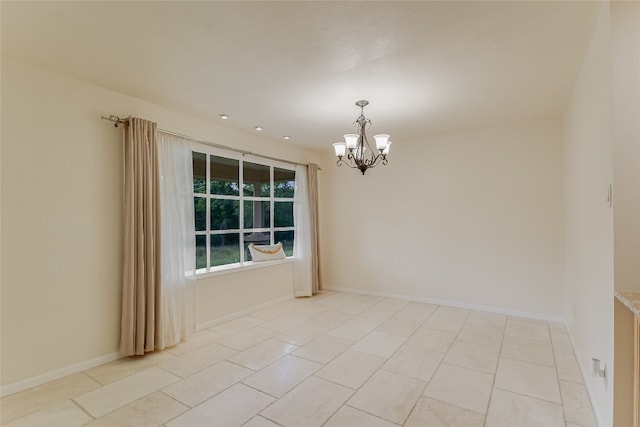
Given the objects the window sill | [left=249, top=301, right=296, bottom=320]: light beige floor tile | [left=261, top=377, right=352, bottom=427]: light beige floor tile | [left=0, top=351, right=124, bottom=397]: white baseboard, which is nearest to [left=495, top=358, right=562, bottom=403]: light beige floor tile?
[left=261, top=377, right=352, bottom=427]: light beige floor tile

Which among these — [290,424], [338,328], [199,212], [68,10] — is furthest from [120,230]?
[338,328]

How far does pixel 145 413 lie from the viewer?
215 cm

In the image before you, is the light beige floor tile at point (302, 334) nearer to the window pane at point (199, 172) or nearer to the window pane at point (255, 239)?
the window pane at point (255, 239)

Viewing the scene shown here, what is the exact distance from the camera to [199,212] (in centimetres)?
393

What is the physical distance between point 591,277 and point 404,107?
2298 mm

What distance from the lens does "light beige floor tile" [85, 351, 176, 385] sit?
8.70 ft

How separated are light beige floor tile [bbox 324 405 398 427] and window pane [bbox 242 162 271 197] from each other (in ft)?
10.5

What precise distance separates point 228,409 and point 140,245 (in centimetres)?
174

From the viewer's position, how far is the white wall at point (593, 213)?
1.77 meters

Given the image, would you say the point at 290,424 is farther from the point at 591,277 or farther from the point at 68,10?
the point at 68,10

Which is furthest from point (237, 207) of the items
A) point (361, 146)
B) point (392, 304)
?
point (392, 304)

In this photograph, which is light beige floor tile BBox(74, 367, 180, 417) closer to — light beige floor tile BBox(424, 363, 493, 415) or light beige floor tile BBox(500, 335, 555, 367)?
light beige floor tile BBox(424, 363, 493, 415)

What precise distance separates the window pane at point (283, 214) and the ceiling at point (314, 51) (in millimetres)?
1956

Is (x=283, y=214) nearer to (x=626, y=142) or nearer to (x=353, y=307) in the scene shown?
(x=353, y=307)
